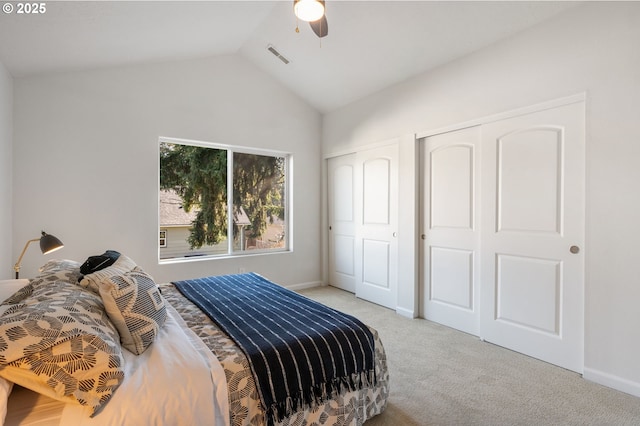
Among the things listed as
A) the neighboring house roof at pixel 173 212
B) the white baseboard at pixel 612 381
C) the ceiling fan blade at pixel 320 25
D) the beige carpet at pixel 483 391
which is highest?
the ceiling fan blade at pixel 320 25

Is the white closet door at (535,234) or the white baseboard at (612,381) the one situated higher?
the white closet door at (535,234)

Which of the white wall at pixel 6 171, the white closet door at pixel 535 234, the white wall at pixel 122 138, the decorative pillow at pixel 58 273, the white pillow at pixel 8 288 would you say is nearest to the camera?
the decorative pillow at pixel 58 273

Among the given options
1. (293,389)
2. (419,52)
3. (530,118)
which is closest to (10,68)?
(293,389)

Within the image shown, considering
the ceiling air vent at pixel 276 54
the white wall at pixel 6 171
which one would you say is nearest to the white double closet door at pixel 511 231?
the ceiling air vent at pixel 276 54

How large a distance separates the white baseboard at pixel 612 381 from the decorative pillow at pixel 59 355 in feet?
9.46

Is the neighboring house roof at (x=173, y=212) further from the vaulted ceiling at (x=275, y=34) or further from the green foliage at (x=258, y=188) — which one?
the vaulted ceiling at (x=275, y=34)

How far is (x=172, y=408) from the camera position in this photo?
115cm

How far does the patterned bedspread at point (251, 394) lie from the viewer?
1329mm

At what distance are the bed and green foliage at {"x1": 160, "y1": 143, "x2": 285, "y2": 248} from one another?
2.10 m

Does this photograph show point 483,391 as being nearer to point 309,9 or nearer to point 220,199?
point 309,9

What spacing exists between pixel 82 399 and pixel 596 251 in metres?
2.99

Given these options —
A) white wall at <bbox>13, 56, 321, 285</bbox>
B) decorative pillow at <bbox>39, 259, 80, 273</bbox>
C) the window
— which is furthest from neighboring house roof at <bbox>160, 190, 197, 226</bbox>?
decorative pillow at <bbox>39, 259, 80, 273</bbox>

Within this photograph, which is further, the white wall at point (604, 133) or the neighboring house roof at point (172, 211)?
the neighboring house roof at point (172, 211)

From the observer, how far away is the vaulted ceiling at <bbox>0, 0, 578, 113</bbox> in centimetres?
217
